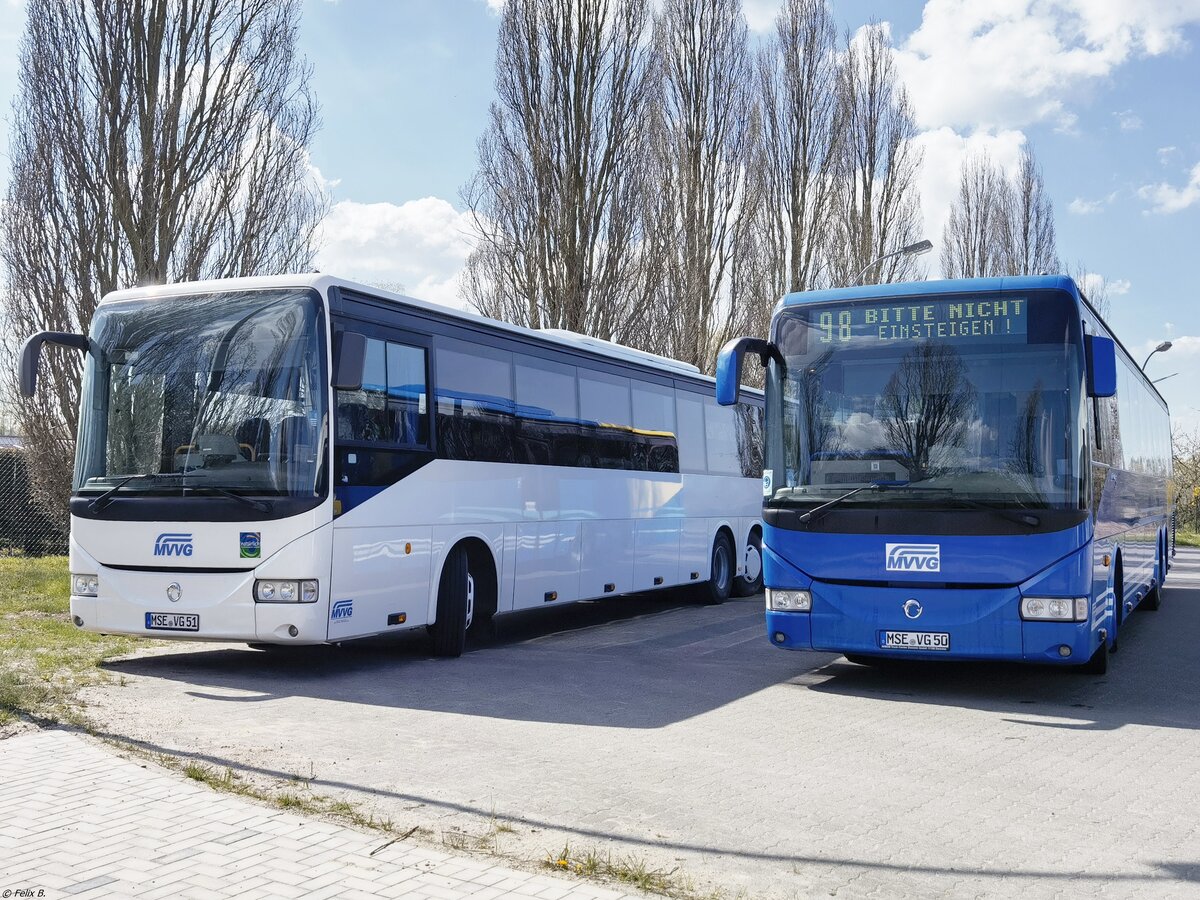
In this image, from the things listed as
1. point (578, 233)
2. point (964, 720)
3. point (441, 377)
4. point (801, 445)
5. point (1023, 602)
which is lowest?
point (964, 720)

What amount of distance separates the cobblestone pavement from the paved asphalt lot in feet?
1.55

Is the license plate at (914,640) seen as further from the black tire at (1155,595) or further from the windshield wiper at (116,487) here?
the black tire at (1155,595)

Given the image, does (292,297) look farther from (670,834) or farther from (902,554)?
(670,834)

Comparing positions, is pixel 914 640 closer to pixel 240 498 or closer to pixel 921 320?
pixel 921 320

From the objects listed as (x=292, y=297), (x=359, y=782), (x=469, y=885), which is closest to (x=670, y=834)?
(x=469, y=885)

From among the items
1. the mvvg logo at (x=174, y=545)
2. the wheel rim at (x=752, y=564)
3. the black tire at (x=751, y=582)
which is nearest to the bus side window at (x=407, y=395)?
the mvvg logo at (x=174, y=545)

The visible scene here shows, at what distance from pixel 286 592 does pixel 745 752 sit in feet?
14.2

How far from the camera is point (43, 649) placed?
1151 cm

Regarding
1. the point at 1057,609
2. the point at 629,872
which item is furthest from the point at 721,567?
the point at 629,872

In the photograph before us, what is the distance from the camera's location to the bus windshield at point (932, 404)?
30.8 feet

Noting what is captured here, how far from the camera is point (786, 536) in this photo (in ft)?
33.1

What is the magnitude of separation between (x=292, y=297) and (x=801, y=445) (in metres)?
4.48

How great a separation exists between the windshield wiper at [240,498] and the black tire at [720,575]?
978cm

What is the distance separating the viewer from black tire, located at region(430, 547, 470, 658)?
12055 mm
